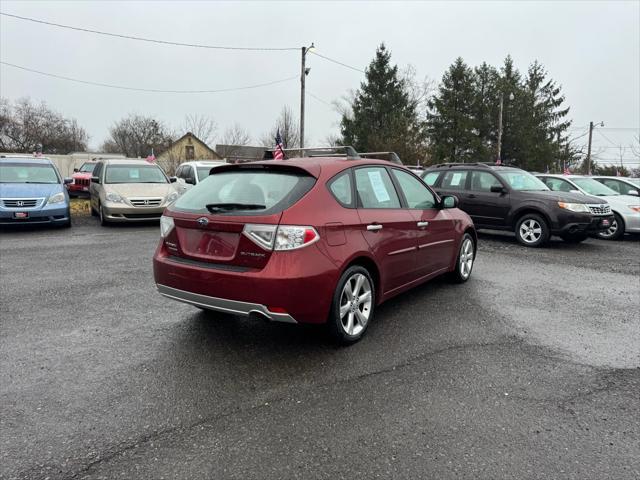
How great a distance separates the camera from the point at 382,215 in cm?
428

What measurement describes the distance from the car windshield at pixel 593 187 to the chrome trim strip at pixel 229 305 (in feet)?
36.2

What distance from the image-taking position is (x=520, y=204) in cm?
977

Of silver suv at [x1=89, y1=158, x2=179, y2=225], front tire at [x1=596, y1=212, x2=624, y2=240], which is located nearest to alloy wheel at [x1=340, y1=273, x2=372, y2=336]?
silver suv at [x1=89, y1=158, x2=179, y2=225]

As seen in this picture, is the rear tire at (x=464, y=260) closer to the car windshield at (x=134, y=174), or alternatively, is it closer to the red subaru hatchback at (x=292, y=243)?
the red subaru hatchback at (x=292, y=243)

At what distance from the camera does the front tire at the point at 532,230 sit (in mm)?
9578

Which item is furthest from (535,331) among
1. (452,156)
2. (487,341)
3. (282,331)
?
(452,156)

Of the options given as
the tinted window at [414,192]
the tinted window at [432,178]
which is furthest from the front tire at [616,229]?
the tinted window at [414,192]

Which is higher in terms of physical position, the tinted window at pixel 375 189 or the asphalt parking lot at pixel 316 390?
the tinted window at pixel 375 189

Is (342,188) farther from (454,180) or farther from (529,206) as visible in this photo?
(454,180)

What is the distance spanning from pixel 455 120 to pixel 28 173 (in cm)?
3720

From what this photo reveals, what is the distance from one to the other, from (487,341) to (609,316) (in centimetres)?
190

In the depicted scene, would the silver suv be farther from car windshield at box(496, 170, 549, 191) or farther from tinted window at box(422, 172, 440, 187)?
car windshield at box(496, 170, 549, 191)

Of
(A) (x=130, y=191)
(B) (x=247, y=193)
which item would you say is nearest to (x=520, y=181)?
(B) (x=247, y=193)

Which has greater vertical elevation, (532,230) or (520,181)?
(520,181)
